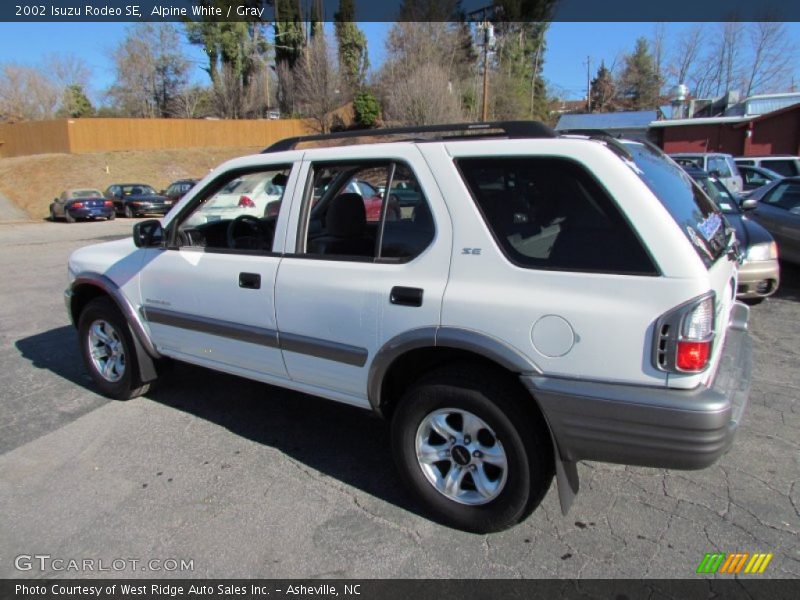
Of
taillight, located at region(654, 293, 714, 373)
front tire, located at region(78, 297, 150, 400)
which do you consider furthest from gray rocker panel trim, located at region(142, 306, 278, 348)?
taillight, located at region(654, 293, 714, 373)

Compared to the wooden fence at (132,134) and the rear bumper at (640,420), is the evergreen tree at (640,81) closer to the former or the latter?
the wooden fence at (132,134)

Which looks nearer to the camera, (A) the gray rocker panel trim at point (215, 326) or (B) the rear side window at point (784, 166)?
(A) the gray rocker panel trim at point (215, 326)

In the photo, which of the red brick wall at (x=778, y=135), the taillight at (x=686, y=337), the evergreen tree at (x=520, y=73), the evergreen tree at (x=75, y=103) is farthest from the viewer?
the evergreen tree at (x=75, y=103)

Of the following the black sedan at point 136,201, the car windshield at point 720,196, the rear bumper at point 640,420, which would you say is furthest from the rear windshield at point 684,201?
the black sedan at point 136,201

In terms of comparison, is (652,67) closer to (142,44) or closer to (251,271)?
(142,44)

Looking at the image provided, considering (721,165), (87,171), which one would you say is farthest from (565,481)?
(87,171)

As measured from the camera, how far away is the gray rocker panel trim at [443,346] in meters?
2.39

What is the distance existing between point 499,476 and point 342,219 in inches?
69.6

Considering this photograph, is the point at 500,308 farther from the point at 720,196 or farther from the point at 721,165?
the point at 721,165

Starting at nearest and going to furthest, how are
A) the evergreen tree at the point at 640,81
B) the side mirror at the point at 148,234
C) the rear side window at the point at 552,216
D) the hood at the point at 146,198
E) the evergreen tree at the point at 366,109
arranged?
the rear side window at the point at 552,216
the side mirror at the point at 148,234
the hood at the point at 146,198
the evergreen tree at the point at 366,109
the evergreen tree at the point at 640,81

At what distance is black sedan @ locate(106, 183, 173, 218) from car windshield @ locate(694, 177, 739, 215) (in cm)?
2169

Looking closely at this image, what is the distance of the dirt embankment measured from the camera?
1230 inches

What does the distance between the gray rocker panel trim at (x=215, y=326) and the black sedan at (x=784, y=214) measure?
756cm

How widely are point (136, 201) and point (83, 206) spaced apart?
2.14 meters
